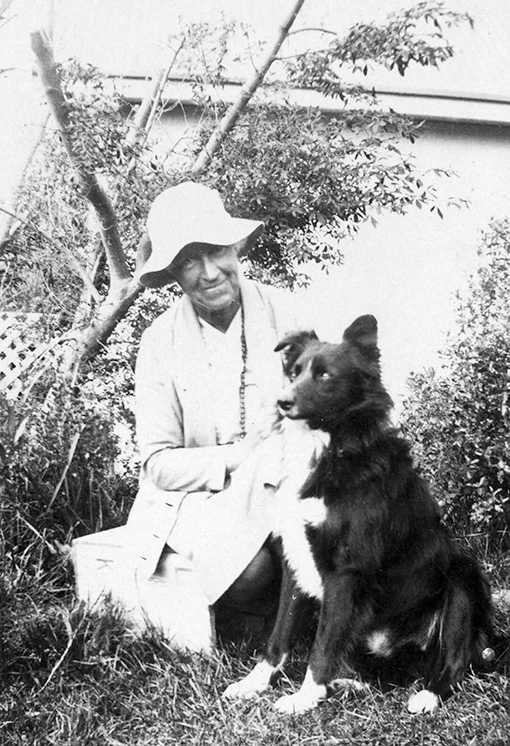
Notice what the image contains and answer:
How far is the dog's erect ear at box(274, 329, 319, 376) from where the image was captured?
3.05 meters

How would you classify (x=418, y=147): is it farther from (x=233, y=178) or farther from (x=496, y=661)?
(x=496, y=661)

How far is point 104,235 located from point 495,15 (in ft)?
11.4

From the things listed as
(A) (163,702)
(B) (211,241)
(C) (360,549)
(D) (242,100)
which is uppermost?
(D) (242,100)

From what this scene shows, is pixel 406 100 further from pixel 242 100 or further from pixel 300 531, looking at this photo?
pixel 300 531

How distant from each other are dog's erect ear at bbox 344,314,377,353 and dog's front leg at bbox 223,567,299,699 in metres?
0.92

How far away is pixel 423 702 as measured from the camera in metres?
2.90

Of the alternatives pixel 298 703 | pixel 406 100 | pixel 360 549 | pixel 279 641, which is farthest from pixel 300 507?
pixel 406 100

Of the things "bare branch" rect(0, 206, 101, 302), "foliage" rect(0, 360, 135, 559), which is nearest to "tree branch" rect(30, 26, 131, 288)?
"bare branch" rect(0, 206, 101, 302)

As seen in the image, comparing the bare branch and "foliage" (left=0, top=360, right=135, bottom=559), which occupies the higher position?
the bare branch

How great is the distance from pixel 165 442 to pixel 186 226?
0.89 metres

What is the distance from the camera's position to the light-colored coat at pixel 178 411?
3305 millimetres

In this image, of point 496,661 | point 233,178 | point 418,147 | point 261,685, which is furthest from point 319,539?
point 418,147

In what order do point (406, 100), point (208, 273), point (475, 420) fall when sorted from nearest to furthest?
1. point (208, 273)
2. point (475, 420)
3. point (406, 100)

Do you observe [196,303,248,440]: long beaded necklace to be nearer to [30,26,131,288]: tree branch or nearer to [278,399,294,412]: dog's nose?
[278,399,294,412]: dog's nose
